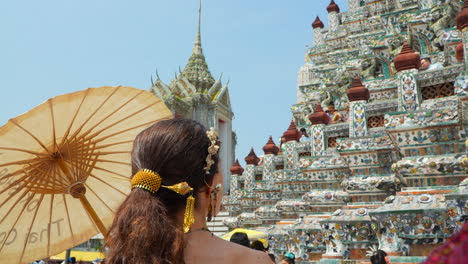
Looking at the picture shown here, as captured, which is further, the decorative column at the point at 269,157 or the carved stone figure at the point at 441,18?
the decorative column at the point at 269,157

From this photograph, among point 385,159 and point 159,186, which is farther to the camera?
point 385,159

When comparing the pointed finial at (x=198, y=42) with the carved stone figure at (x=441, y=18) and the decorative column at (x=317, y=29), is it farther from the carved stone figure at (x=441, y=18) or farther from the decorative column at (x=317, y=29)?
the carved stone figure at (x=441, y=18)

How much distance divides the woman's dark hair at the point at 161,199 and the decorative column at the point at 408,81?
25.5ft

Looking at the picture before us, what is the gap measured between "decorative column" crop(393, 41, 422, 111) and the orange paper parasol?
22.2ft

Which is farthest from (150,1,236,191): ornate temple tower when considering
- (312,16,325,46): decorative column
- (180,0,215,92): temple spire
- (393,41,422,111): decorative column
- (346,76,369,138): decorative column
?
(393,41,422,111): decorative column

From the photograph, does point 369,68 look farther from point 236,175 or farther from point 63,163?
point 63,163

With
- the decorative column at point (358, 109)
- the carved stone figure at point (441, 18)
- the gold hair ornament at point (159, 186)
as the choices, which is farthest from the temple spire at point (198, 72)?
the gold hair ornament at point (159, 186)

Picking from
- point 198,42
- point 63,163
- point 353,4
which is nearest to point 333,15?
point 353,4

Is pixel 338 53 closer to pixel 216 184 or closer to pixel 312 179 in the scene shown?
pixel 312 179

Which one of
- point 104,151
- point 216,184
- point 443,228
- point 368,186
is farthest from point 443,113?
point 216,184

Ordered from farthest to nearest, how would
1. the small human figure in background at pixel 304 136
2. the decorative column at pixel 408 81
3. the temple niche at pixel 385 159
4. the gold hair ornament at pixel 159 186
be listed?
the small human figure in background at pixel 304 136 < the decorative column at pixel 408 81 < the temple niche at pixel 385 159 < the gold hair ornament at pixel 159 186

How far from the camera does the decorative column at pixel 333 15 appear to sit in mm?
28528

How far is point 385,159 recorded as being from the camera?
9.46 meters

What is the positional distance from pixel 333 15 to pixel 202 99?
33.5ft
